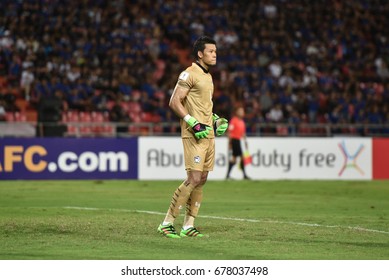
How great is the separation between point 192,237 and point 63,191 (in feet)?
36.6

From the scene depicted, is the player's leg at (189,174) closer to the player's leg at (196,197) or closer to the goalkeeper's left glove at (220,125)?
the player's leg at (196,197)

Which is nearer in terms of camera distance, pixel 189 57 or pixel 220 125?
pixel 220 125

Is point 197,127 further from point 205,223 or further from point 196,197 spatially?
point 205,223

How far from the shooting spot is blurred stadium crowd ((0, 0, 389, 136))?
104ft

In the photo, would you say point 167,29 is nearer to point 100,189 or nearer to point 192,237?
point 100,189

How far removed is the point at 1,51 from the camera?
3164cm

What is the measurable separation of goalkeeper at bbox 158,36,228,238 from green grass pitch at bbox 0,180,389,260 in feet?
1.54

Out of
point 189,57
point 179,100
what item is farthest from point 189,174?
point 189,57

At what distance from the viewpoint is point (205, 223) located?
1474 cm

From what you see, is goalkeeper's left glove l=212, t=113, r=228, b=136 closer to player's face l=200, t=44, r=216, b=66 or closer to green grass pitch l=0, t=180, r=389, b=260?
player's face l=200, t=44, r=216, b=66

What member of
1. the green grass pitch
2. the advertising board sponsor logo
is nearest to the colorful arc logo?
the green grass pitch

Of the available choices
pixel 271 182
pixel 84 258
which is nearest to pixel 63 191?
pixel 271 182

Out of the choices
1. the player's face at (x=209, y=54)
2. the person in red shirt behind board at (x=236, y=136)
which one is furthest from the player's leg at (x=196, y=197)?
the person in red shirt behind board at (x=236, y=136)

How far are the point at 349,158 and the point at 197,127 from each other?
18990 mm
